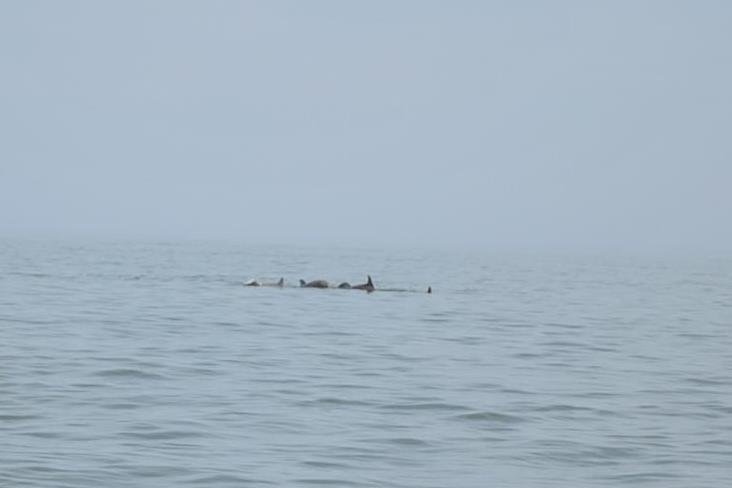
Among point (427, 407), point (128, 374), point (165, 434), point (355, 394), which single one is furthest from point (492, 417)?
point (128, 374)

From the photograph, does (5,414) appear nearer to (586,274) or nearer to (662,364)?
(662,364)

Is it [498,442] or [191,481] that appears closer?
[191,481]

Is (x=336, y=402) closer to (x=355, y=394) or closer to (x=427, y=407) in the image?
(x=355, y=394)

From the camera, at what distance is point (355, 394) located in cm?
2042

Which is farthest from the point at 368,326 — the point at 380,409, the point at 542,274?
the point at 542,274

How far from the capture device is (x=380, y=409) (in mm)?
18984

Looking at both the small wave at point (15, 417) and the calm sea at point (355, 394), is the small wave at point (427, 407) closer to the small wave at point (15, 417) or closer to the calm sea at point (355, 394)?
the calm sea at point (355, 394)

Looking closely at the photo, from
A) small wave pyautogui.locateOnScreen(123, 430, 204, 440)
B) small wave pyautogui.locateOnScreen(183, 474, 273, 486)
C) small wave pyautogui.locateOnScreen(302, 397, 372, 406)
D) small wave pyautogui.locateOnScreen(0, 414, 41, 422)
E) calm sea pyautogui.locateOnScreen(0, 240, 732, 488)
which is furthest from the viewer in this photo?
small wave pyautogui.locateOnScreen(302, 397, 372, 406)

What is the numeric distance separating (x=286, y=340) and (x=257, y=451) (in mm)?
13798

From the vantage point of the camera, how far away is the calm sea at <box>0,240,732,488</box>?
14.9 metres

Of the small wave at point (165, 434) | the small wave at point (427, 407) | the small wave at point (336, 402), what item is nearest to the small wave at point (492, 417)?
the small wave at point (427, 407)

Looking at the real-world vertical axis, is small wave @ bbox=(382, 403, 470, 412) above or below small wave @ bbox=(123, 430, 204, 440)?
above

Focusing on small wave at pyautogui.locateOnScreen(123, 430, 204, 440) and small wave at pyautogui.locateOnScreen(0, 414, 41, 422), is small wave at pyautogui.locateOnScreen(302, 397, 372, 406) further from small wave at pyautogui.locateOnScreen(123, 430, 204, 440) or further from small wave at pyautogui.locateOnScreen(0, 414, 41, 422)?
small wave at pyautogui.locateOnScreen(0, 414, 41, 422)

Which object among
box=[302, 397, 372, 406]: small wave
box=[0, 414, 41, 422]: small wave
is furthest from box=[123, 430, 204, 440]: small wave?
box=[302, 397, 372, 406]: small wave
